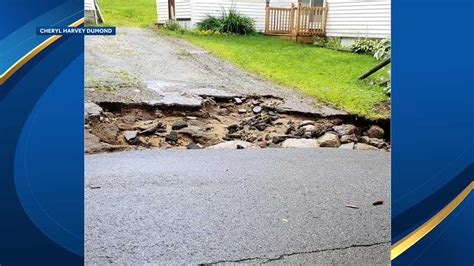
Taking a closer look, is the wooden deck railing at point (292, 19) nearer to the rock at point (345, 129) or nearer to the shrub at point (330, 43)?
the shrub at point (330, 43)

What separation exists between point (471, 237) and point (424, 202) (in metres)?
0.16

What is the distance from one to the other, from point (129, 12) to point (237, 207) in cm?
92

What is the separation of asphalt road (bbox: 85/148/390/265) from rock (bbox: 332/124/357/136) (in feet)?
0.38

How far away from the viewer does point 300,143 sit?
229cm

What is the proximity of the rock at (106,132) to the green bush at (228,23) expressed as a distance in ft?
2.10

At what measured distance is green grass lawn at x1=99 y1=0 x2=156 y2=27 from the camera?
1442 mm

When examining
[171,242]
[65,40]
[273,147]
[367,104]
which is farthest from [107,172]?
[367,104]

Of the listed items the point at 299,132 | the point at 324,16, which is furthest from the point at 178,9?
the point at 299,132

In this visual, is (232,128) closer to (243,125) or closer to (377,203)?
(243,125)

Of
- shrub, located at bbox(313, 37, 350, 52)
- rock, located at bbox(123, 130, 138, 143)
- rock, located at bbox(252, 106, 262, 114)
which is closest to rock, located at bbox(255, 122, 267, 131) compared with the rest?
rock, located at bbox(252, 106, 262, 114)

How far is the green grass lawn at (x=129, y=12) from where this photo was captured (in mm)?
1442

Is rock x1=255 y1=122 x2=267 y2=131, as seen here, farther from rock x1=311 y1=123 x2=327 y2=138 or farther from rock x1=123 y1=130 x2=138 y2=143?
rock x1=123 y1=130 x2=138 y2=143

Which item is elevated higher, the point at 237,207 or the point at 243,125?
the point at 243,125

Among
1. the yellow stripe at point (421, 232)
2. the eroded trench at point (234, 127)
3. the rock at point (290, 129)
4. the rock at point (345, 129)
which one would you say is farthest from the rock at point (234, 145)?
the yellow stripe at point (421, 232)
